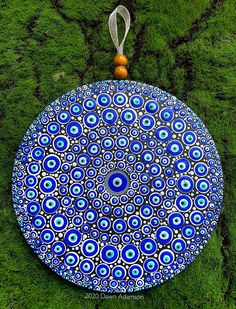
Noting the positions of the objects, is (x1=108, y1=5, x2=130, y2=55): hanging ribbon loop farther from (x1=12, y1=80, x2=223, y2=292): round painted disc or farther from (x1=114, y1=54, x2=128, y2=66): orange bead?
(x1=12, y1=80, x2=223, y2=292): round painted disc

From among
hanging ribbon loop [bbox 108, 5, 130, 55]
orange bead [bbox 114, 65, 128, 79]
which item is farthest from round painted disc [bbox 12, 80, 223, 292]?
hanging ribbon loop [bbox 108, 5, 130, 55]

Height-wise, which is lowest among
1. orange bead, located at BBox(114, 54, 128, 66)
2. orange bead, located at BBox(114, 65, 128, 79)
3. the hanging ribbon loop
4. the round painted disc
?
the round painted disc

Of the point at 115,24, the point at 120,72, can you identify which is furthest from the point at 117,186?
the point at 115,24

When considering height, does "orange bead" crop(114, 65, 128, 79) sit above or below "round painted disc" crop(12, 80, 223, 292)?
above

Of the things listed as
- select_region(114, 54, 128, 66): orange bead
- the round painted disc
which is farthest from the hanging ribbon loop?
the round painted disc

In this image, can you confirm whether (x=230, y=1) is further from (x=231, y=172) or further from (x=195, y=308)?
(x=195, y=308)

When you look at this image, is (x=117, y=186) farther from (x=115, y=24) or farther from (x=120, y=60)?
(x=115, y=24)
